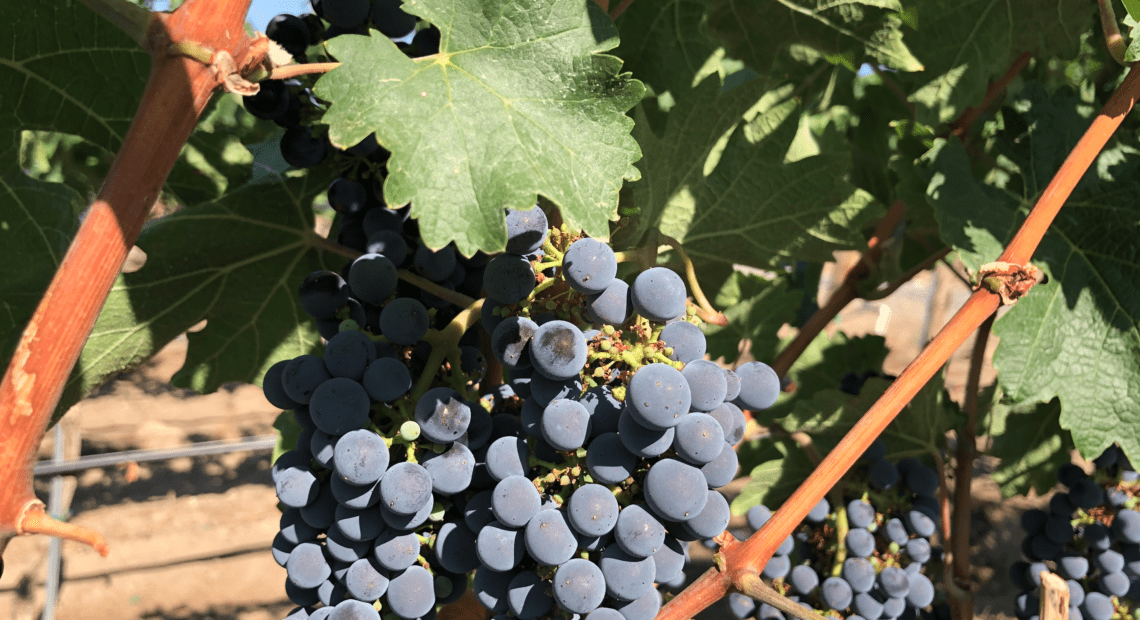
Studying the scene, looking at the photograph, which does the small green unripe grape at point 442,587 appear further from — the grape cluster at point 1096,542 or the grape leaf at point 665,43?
the grape cluster at point 1096,542

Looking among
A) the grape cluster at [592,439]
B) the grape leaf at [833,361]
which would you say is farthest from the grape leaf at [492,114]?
the grape leaf at [833,361]

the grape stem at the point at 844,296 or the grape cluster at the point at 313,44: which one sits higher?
the grape cluster at the point at 313,44

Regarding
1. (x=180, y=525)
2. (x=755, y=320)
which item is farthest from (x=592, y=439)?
(x=180, y=525)

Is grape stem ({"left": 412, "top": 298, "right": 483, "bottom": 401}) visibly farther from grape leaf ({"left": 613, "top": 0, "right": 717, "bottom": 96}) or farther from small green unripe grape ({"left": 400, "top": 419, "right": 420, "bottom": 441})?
grape leaf ({"left": 613, "top": 0, "right": 717, "bottom": 96})

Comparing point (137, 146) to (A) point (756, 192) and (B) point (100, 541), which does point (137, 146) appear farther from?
(A) point (756, 192)

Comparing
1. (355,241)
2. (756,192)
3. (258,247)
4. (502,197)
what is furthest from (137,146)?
(756,192)

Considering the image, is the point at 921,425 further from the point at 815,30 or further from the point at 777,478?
the point at 815,30
